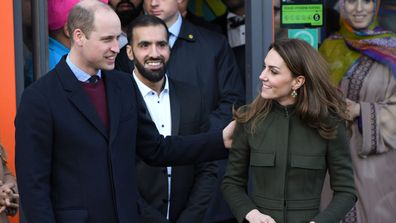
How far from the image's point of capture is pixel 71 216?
353 centimetres

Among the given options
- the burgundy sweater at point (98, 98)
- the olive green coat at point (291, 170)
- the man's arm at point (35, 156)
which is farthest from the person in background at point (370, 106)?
the man's arm at point (35, 156)

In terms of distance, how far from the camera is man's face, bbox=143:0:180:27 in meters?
5.14

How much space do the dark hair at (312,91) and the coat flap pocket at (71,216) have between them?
2.72ft

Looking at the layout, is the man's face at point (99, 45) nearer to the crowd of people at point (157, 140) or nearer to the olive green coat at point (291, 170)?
the crowd of people at point (157, 140)

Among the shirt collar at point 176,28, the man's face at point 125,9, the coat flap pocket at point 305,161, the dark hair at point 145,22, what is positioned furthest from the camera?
the man's face at point 125,9

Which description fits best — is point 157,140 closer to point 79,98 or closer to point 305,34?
point 79,98

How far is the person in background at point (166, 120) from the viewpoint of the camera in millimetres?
4508

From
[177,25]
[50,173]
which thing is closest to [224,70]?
[177,25]

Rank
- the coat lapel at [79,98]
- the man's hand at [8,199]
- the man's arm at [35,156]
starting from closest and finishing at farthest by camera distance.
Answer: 1. the man's arm at [35,156]
2. the coat lapel at [79,98]
3. the man's hand at [8,199]

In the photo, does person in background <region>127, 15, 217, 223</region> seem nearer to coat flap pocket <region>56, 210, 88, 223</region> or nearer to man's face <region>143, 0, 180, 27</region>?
man's face <region>143, 0, 180, 27</region>

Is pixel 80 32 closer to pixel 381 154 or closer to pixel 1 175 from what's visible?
→ pixel 1 175

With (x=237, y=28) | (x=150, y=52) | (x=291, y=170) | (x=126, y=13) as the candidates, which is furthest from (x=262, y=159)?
(x=237, y=28)

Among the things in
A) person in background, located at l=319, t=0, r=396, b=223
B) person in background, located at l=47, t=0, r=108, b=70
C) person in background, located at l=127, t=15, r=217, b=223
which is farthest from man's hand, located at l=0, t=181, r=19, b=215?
person in background, located at l=319, t=0, r=396, b=223

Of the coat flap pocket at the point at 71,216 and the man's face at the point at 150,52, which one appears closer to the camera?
the coat flap pocket at the point at 71,216
